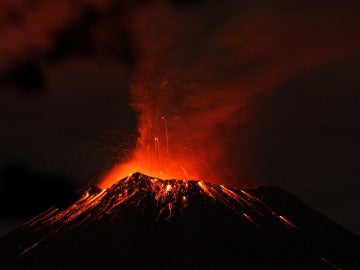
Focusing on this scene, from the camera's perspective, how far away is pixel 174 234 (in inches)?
2884

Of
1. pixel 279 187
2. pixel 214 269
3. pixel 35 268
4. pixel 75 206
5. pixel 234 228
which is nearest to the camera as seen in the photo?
pixel 214 269

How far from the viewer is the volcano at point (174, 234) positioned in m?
70.6

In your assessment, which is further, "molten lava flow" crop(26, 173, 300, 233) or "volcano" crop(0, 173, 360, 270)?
"molten lava flow" crop(26, 173, 300, 233)

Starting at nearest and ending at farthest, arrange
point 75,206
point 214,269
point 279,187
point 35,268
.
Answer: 1. point 214,269
2. point 35,268
3. point 75,206
4. point 279,187

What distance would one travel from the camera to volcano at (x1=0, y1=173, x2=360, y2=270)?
70.6m

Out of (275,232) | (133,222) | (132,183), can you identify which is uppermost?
(132,183)

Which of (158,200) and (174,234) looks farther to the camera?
(158,200)

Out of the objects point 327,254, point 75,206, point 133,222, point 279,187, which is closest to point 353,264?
point 327,254

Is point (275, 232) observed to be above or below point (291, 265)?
above

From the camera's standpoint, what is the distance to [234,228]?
7638 cm

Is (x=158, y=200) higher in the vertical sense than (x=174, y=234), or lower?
higher

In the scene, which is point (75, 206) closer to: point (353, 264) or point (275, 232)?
point (275, 232)

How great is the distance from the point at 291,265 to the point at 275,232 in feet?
26.4

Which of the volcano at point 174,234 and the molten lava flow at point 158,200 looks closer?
the volcano at point 174,234
